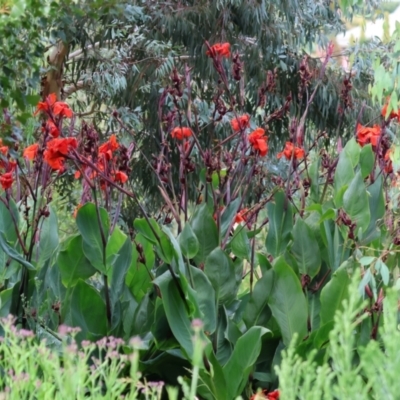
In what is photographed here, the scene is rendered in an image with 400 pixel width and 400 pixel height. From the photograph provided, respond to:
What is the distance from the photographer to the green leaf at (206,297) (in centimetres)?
243

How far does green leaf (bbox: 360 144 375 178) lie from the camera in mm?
2945

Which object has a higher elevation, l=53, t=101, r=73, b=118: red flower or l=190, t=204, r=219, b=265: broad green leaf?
l=53, t=101, r=73, b=118: red flower

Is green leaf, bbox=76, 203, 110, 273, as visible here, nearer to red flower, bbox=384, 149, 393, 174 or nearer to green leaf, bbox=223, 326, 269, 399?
green leaf, bbox=223, 326, 269, 399

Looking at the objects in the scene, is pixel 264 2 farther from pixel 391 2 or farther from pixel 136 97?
pixel 391 2

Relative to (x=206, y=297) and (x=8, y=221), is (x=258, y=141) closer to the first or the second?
(x=206, y=297)

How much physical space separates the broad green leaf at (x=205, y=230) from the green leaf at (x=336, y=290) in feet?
1.37

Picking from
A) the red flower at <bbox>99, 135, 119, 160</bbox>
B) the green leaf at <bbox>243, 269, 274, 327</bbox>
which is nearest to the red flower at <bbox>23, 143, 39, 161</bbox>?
the red flower at <bbox>99, 135, 119, 160</bbox>

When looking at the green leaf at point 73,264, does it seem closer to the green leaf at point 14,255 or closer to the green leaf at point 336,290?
the green leaf at point 14,255

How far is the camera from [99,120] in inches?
299

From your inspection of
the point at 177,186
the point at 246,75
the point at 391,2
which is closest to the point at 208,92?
the point at 246,75

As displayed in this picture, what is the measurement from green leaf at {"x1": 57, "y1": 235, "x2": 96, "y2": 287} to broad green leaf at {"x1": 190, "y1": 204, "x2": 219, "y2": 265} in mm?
373

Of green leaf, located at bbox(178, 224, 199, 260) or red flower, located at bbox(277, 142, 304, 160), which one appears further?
red flower, located at bbox(277, 142, 304, 160)

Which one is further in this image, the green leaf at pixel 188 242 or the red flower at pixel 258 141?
the red flower at pixel 258 141

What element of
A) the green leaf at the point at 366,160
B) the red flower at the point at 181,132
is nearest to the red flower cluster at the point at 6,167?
the red flower at the point at 181,132
